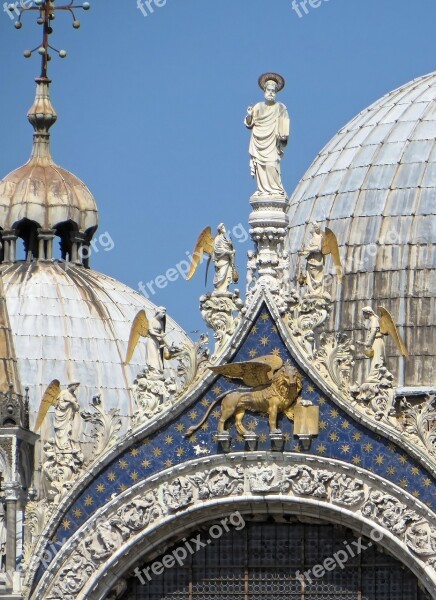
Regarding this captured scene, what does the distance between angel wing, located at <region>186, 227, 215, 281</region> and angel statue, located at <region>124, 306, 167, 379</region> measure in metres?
0.63

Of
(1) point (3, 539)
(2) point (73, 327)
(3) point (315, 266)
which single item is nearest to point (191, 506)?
(1) point (3, 539)

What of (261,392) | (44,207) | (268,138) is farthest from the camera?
(44,207)

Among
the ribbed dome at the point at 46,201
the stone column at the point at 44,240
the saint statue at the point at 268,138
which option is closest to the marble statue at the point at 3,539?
the saint statue at the point at 268,138

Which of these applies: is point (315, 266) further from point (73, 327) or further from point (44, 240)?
point (44, 240)

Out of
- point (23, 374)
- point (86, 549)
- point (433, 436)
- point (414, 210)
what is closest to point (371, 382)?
point (433, 436)

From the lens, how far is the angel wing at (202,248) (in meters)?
47.8

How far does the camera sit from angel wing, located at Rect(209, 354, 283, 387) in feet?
155

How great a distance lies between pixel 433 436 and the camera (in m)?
46.6

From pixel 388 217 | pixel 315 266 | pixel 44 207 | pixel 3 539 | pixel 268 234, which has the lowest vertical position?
pixel 3 539

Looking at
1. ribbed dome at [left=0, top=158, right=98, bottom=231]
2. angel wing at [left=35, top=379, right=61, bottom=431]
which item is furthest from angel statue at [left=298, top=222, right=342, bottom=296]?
ribbed dome at [left=0, top=158, right=98, bottom=231]

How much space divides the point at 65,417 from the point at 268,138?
417 centimetres

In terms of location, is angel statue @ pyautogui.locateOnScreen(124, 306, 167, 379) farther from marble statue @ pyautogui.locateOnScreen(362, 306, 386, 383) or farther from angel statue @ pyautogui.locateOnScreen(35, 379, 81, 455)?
marble statue @ pyautogui.locateOnScreen(362, 306, 386, 383)

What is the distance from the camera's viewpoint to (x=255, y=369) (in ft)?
155

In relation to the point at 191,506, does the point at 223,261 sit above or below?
above
